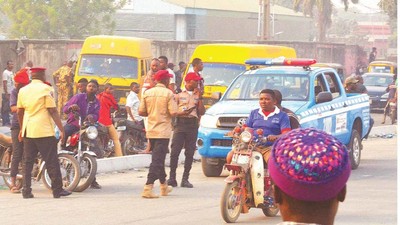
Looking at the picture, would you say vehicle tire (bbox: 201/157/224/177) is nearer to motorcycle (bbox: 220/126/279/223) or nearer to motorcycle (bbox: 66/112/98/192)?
motorcycle (bbox: 66/112/98/192)

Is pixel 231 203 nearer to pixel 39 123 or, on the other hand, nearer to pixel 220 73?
pixel 39 123

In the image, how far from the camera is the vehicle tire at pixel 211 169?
1728 centimetres

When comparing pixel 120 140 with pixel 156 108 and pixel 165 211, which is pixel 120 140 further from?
pixel 165 211

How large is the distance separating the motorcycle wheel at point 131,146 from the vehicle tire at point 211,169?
3025 millimetres

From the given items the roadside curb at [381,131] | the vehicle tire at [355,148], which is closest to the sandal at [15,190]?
the vehicle tire at [355,148]

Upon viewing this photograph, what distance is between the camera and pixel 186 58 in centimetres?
4500

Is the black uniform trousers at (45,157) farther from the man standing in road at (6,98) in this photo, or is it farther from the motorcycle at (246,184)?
the man standing in road at (6,98)

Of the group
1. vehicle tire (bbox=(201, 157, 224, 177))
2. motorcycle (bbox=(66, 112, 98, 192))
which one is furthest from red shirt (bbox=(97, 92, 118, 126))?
motorcycle (bbox=(66, 112, 98, 192))

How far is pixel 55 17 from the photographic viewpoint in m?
70.7

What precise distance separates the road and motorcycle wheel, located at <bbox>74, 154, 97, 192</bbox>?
12 cm

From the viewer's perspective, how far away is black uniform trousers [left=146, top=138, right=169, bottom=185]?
14352 mm

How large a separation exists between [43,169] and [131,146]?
5.55 metres

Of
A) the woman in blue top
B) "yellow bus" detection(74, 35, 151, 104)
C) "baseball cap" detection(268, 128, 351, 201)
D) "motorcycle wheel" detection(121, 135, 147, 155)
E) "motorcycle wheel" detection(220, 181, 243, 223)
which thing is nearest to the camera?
"baseball cap" detection(268, 128, 351, 201)

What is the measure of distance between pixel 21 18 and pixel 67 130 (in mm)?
57296
